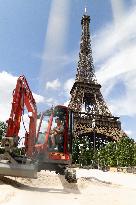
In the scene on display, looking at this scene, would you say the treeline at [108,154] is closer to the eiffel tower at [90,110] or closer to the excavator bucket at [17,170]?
the eiffel tower at [90,110]

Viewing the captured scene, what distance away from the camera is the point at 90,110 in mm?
87750

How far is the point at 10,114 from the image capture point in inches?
635

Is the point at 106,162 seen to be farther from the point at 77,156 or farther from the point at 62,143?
the point at 62,143

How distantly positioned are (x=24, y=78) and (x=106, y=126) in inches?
2704

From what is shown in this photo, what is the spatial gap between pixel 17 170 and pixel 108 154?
2759 inches

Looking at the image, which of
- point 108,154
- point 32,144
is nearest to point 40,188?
point 32,144

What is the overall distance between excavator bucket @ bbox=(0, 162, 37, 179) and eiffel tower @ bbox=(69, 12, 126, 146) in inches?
2452

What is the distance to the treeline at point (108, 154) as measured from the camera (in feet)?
236

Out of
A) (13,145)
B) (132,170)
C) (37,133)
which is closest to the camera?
(13,145)

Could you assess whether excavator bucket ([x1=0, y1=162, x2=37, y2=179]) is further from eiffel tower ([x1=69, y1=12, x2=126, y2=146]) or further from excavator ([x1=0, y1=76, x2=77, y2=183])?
eiffel tower ([x1=69, y1=12, x2=126, y2=146])

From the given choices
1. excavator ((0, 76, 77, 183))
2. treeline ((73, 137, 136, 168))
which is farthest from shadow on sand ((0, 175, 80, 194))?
treeline ((73, 137, 136, 168))

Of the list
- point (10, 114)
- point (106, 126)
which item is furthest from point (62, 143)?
point (106, 126)

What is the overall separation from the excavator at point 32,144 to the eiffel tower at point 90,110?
194 ft

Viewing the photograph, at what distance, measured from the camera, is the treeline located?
236ft
